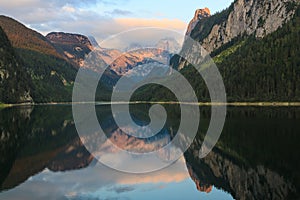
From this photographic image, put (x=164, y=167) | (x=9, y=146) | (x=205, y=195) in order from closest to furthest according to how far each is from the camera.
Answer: (x=205, y=195) → (x=164, y=167) → (x=9, y=146)

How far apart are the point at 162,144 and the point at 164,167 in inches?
727

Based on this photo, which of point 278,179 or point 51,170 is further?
point 51,170

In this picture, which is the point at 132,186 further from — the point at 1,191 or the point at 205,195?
the point at 1,191

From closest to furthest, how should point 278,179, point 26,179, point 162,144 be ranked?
point 278,179 → point 26,179 → point 162,144

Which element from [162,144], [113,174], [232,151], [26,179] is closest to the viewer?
[26,179]

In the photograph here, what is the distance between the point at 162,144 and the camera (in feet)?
188

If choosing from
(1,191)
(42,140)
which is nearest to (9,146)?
(42,140)

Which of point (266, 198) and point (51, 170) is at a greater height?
point (266, 198)

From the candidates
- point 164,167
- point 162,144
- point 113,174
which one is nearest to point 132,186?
point 113,174

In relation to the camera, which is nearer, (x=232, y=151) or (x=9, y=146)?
(x=232, y=151)

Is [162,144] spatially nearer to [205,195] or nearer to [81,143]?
[81,143]

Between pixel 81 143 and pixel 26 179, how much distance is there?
24.8 meters

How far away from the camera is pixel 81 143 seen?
189 ft

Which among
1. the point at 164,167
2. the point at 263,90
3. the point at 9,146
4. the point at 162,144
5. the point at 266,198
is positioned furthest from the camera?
the point at 263,90
